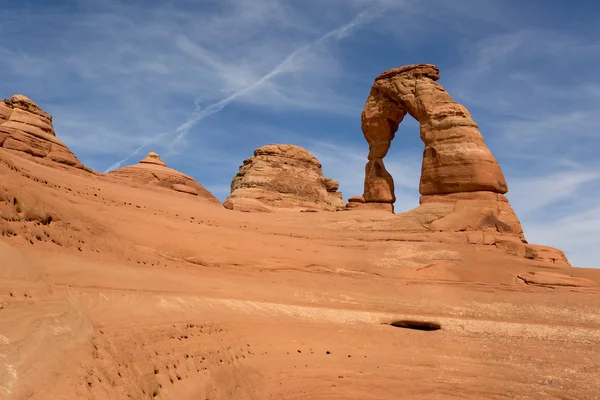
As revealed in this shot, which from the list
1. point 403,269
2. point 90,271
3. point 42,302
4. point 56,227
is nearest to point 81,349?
point 42,302

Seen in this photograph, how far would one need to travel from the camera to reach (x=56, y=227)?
10094 mm

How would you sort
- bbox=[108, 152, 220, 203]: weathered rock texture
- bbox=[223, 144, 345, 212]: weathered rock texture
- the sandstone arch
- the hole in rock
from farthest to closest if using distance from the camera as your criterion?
bbox=[223, 144, 345, 212]: weathered rock texture
bbox=[108, 152, 220, 203]: weathered rock texture
the sandstone arch
the hole in rock

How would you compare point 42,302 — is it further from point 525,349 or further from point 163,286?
point 525,349

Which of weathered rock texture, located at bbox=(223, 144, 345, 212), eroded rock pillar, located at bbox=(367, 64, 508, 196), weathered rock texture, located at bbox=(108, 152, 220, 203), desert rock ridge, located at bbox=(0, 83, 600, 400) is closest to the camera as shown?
desert rock ridge, located at bbox=(0, 83, 600, 400)

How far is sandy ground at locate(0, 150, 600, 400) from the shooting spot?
205 inches

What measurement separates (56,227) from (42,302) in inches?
211

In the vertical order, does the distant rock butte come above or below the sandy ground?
above

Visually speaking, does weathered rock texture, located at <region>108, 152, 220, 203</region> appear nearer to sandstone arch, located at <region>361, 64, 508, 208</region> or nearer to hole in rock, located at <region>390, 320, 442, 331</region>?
sandstone arch, located at <region>361, 64, 508, 208</region>

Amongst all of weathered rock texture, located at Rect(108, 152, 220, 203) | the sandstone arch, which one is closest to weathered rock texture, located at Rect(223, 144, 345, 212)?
weathered rock texture, located at Rect(108, 152, 220, 203)

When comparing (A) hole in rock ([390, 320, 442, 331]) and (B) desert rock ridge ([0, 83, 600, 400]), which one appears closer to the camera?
(B) desert rock ridge ([0, 83, 600, 400])

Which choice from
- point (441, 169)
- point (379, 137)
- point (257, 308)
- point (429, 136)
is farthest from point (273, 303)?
point (379, 137)

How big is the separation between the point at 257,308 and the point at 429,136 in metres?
15.4

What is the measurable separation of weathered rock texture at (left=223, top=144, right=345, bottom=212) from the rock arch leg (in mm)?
14253

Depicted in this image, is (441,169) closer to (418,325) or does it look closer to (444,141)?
(444,141)
